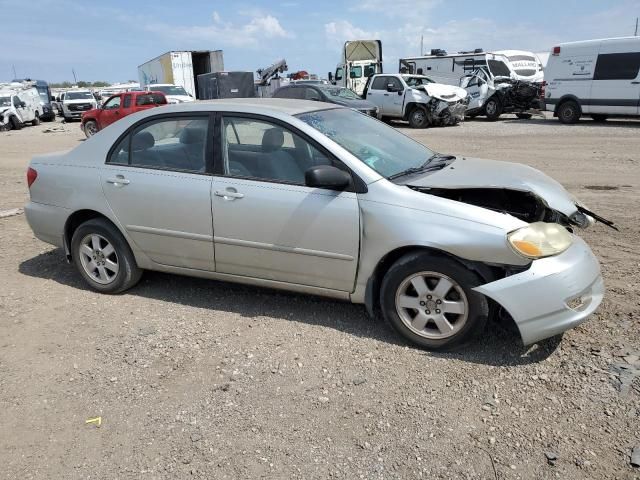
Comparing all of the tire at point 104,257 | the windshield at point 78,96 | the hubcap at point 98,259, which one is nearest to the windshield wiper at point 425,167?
the tire at point 104,257

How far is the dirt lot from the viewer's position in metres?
2.66

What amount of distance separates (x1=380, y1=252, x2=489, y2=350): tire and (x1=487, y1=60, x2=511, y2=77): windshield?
68.9 feet

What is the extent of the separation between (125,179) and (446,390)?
9.66 ft

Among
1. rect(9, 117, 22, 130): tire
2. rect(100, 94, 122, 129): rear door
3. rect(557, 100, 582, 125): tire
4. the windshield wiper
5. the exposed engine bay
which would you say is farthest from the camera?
rect(9, 117, 22, 130): tire

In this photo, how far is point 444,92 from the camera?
63.3 ft

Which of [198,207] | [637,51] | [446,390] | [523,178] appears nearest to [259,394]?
[446,390]

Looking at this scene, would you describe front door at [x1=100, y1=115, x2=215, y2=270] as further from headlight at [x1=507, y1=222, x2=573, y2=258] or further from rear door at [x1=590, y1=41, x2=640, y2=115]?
rear door at [x1=590, y1=41, x2=640, y2=115]

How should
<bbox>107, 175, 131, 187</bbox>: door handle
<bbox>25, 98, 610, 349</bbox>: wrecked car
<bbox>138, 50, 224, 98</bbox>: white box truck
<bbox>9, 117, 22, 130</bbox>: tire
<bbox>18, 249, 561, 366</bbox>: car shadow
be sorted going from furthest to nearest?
<bbox>138, 50, 224, 98</bbox>: white box truck
<bbox>9, 117, 22, 130</bbox>: tire
<bbox>107, 175, 131, 187</bbox>: door handle
<bbox>18, 249, 561, 366</bbox>: car shadow
<bbox>25, 98, 610, 349</bbox>: wrecked car

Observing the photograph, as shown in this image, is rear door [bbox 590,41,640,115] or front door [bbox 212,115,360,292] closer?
front door [bbox 212,115,360,292]

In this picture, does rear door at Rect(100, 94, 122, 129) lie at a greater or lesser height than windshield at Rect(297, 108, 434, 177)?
lesser

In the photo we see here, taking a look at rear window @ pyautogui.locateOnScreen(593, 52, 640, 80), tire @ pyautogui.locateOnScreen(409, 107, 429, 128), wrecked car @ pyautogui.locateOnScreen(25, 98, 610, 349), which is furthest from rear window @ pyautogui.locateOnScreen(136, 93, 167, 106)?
wrecked car @ pyautogui.locateOnScreen(25, 98, 610, 349)

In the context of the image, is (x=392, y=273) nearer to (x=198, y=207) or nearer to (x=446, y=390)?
(x=446, y=390)

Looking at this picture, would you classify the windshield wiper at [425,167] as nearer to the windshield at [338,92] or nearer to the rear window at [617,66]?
the windshield at [338,92]

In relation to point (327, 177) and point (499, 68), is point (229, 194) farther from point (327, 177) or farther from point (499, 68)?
point (499, 68)
